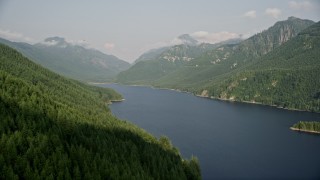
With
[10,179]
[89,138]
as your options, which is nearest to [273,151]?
[89,138]

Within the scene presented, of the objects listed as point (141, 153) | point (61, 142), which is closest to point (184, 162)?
point (141, 153)

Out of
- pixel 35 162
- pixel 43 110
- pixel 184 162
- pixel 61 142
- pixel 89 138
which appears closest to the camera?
pixel 35 162

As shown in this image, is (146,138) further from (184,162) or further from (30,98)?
(30,98)

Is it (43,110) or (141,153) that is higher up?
(43,110)

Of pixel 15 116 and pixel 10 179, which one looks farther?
pixel 15 116

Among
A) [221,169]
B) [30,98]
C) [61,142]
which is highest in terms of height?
[30,98]

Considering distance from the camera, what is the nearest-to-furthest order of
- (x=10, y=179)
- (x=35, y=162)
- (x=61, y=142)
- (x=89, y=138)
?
(x=10, y=179) < (x=35, y=162) < (x=61, y=142) < (x=89, y=138)

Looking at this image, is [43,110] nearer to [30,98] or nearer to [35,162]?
[30,98]
